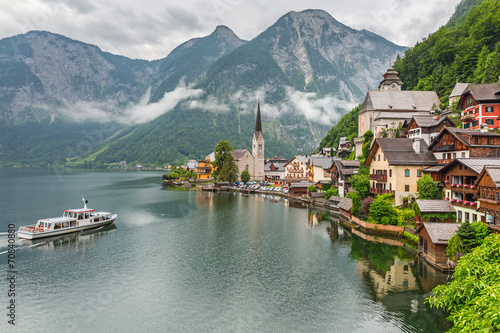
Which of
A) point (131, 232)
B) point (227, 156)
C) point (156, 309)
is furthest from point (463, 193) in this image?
point (227, 156)

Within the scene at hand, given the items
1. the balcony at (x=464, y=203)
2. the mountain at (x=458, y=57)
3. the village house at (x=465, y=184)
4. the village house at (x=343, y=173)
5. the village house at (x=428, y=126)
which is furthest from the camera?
the mountain at (x=458, y=57)

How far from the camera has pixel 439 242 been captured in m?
31.2

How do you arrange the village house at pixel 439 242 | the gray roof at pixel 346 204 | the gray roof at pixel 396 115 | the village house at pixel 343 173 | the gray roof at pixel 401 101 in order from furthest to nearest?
the gray roof at pixel 401 101 < the gray roof at pixel 396 115 < the village house at pixel 343 173 < the gray roof at pixel 346 204 < the village house at pixel 439 242

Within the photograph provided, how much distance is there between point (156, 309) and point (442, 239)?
26514 millimetres

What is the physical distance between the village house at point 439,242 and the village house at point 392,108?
50275 millimetres

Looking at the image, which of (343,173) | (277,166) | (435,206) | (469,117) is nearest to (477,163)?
(435,206)

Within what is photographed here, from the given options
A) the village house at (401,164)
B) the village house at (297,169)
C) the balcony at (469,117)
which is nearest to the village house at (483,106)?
the balcony at (469,117)

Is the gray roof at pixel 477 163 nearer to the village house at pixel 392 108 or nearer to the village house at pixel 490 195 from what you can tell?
the village house at pixel 490 195

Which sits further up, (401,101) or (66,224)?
(401,101)

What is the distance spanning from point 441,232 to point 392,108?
60.9 meters

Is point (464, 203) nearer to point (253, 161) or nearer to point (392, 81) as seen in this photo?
point (392, 81)

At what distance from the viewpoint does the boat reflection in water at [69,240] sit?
42.1 metres

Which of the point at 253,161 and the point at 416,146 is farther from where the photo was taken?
the point at 253,161

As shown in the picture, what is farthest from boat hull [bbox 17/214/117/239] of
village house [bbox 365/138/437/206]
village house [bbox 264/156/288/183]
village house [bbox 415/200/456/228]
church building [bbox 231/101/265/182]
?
church building [bbox 231/101/265/182]
